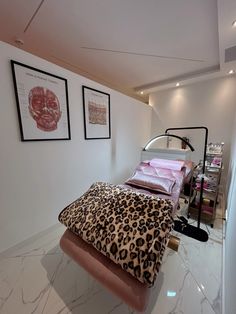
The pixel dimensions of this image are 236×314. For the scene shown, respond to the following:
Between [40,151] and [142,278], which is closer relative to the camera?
[142,278]

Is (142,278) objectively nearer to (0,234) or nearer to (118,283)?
(118,283)

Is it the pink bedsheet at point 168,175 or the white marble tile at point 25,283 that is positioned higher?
the pink bedsheet at point 168,175

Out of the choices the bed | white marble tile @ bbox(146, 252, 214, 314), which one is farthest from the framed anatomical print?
white marble tile @ bbox(146, 252, 214, 314)

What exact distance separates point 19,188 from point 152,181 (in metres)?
1.49

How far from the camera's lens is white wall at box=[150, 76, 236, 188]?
117 inches

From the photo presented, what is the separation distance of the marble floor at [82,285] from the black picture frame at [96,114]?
1.54m

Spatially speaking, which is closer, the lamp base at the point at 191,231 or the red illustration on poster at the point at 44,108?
the red illustration on poster at the point at 44,108

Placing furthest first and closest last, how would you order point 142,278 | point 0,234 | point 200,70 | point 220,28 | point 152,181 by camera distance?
point 200,70 < point 152,181 < point 220,28 < point 0,234 < point 142,278

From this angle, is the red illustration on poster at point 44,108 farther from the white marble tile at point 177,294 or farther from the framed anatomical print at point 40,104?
the white marble tile at point 177,294

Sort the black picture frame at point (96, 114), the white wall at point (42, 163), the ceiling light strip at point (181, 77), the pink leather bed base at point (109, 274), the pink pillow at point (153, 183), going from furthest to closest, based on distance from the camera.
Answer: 1. the ceiling light strip at point (181, 77)
2. the black picture frame at point (96, 114)
3. the pink pillow at point (153, 183)
4. the white wall at point (42, 163)
5. the pink leather bed base at point (109, 274)

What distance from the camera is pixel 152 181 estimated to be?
1.87m

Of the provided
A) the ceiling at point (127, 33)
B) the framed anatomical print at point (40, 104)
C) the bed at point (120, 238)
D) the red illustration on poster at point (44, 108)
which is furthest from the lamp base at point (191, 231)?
the ceiling at point (127, 33)

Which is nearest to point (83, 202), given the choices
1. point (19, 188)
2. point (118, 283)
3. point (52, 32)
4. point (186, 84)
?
point (118, 283)

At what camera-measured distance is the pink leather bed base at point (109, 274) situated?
797 millimetres
